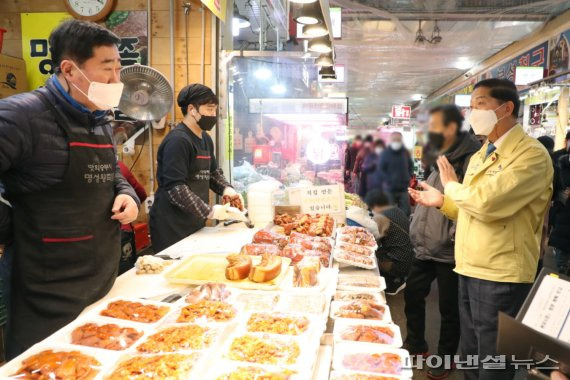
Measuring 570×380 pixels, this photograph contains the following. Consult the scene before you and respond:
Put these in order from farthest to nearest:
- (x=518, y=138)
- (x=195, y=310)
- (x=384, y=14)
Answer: (x=384, y=14), (x=518, y=138), (x=195, y=310)

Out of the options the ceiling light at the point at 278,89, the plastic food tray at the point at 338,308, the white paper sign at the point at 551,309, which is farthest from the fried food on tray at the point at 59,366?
the ceiling light at the point at 278,89

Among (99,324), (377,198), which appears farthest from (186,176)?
(377,198)

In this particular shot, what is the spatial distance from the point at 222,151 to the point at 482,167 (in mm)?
3141

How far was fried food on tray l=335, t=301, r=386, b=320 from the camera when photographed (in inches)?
73.8

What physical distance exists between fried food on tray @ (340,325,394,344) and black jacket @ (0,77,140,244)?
140 cm

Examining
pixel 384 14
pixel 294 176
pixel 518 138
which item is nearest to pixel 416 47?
pixel 384 14

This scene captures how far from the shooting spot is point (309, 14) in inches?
118

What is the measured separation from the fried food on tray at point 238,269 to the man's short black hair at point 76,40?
1.22 meters

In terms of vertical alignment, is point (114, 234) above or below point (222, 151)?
below

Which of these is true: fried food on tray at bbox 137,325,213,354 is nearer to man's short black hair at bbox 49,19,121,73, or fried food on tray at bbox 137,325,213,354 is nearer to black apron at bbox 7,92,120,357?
black apron at bbox 7,92,120,357

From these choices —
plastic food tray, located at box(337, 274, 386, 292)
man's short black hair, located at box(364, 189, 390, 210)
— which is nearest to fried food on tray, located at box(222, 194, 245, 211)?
plastic food tray, located at box(337, 274, 386, 292)

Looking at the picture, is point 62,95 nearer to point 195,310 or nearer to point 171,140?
point 195,310

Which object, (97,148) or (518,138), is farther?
(518,138)

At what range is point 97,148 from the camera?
6.52 feet
